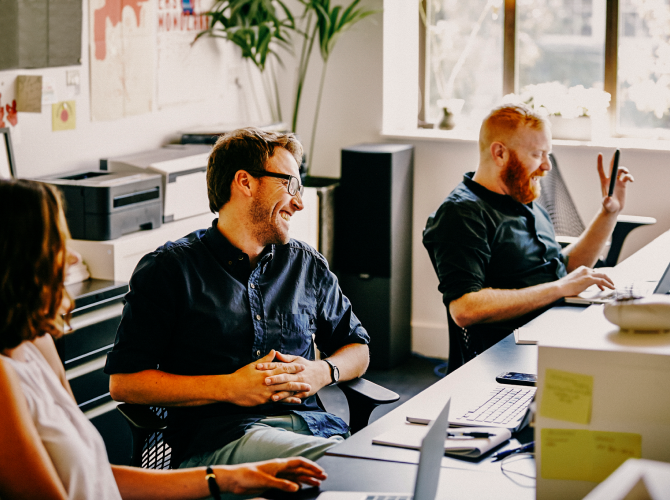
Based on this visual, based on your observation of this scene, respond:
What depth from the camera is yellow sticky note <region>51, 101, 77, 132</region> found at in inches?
127

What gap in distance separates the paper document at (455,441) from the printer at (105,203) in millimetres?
1672

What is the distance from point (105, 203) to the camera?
9.61 ft

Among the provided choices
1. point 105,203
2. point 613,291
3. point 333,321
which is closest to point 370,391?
point 333,321

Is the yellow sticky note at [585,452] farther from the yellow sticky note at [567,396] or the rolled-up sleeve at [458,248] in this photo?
the rolled-up sleeve at [458,248]

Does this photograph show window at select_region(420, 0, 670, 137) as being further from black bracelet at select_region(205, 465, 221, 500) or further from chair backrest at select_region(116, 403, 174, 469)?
black bracelet at select_region(205, 465, 221, 500)

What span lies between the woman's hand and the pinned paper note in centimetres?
204

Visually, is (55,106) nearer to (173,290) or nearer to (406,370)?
(173,290)

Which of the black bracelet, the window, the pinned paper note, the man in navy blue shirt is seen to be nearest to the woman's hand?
the black bracelet

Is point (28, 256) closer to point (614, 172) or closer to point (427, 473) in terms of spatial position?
point (427, 473)

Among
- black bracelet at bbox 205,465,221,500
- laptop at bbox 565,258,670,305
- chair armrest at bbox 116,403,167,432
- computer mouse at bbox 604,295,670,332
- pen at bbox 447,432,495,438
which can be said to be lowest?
black bracelet at bbox 205,465,221,500

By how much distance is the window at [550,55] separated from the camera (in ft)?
13.8

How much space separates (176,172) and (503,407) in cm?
200

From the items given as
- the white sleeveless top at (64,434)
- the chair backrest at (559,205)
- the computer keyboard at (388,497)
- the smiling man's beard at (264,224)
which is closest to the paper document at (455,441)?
the computer keyboard at (388,497)

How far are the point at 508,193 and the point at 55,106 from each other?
1.75m
